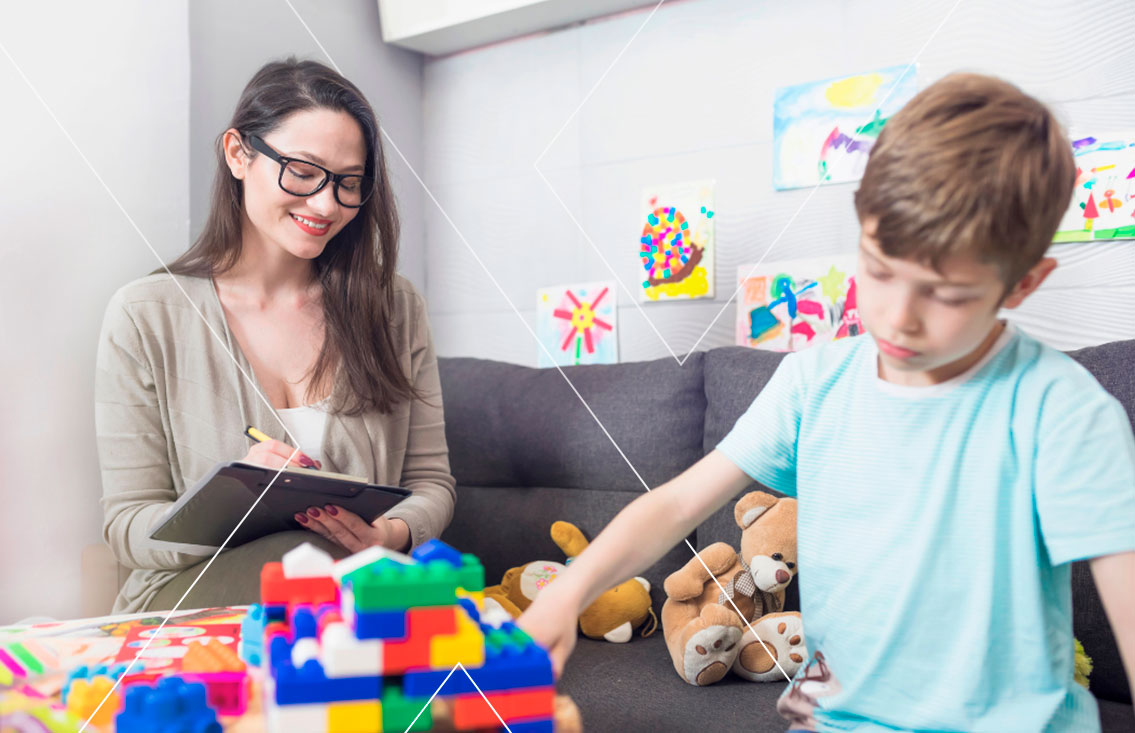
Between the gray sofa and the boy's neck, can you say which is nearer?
the boy's neck

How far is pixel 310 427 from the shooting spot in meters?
1.08

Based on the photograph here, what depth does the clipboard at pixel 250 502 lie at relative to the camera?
2.62 feet

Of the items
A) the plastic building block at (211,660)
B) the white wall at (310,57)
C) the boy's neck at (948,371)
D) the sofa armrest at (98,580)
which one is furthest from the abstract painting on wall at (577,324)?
the plastic building block at (211,660)

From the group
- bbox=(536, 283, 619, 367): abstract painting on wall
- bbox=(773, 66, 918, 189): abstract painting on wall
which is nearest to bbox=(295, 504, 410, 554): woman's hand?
bbox=(536, 283, 619, 367): abstract painting on wall

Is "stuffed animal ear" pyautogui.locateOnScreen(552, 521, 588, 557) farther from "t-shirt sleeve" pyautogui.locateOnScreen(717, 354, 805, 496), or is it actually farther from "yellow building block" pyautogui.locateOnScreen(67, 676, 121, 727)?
"yellow building block" pyautogui.locateOnScreen(67, 676, 121, 727)

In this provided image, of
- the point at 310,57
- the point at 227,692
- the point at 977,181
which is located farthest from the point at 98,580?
the point at 977,181

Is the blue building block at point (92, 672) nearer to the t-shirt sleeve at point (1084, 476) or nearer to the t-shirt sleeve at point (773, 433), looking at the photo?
the t-shirt sleeve at point (773, 433)

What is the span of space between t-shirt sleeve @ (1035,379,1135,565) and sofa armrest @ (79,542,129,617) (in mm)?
1021

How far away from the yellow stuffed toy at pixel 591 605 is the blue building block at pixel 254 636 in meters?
0.56

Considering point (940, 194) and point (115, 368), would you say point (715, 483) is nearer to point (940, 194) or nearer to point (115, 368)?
point (940, 194)

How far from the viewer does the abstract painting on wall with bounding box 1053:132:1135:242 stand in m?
1.15

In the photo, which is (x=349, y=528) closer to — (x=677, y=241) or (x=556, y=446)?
(x=556, y=446)
